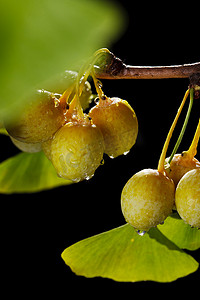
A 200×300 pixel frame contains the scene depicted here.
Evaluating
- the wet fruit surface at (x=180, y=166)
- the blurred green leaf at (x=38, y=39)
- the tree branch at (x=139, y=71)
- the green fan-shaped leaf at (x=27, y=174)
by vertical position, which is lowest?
the green fan-shaped leaf at (x=27, y=174)

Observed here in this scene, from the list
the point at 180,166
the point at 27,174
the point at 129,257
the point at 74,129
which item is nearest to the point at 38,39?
the point at 74,129

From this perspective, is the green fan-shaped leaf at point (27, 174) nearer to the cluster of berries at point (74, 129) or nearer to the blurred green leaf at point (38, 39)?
the cluster of berries at point (74, 129)

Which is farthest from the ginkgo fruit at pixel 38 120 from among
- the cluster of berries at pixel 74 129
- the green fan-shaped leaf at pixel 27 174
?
the green fan-shaped leaf at pixel 27 174

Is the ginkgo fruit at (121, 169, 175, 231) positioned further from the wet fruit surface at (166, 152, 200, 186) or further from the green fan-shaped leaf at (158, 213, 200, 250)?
the green fan-shaped leaf at (158, 213, 200, 250)

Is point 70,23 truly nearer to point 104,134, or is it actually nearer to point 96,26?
point 96,26

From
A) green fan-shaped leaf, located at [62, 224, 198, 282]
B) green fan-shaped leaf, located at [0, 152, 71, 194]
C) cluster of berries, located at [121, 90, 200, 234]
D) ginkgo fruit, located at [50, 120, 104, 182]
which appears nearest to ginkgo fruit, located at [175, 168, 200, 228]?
cluster of berries, located at [121, 90, 200, 234]
